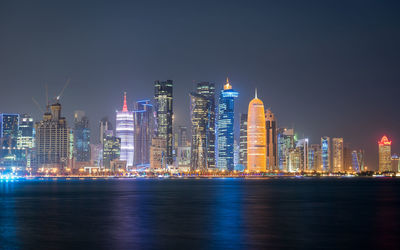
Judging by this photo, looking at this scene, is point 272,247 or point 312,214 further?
point 312,214

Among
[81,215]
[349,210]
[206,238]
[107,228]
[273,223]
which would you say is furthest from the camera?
[349,210]

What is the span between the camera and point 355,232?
5997cm

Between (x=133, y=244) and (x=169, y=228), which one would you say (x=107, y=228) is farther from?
(x=133, y=244)

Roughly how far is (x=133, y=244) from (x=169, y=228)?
13.1 metres

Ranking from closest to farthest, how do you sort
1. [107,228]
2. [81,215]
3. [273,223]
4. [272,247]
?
1. [272,247]
2. [107,228]
3. [273,223]
4. [81,215]

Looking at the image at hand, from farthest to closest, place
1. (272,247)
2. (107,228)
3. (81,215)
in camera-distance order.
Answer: (81,215) → (107,228) → (272,247)

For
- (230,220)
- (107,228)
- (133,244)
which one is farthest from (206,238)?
(230,220)

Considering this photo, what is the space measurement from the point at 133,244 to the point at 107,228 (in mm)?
13478

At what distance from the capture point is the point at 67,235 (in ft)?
189

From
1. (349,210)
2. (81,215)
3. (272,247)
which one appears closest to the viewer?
(272,247)

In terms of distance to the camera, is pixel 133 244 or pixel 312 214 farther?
pixel 312 214

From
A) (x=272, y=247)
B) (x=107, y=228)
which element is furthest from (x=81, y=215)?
(x=272, y=247)

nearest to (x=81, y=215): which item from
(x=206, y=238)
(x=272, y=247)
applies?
(x=206, y=238)

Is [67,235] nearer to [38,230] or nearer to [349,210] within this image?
[38,230]
